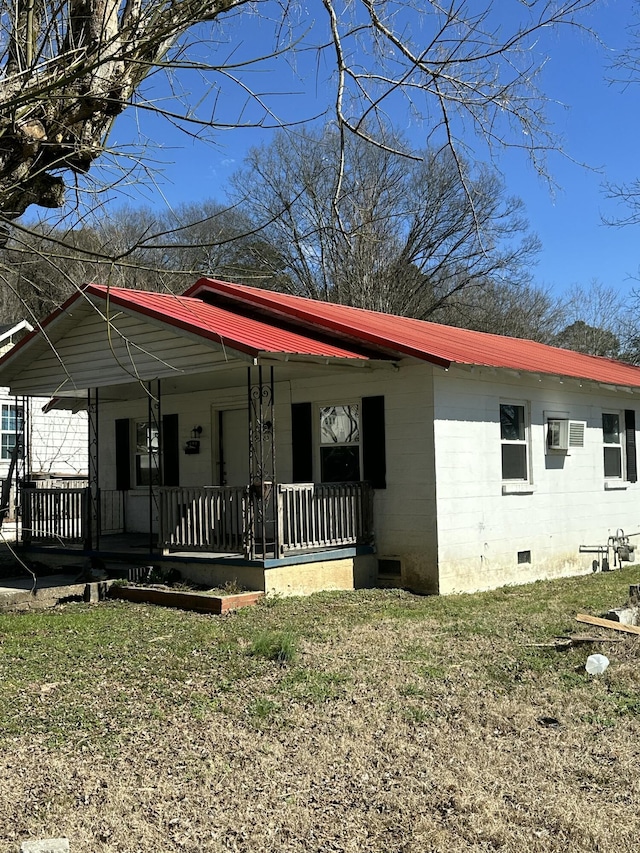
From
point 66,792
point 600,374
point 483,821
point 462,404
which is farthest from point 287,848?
point 600,374

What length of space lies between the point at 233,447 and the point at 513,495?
465cm

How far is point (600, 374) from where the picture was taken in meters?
16.4

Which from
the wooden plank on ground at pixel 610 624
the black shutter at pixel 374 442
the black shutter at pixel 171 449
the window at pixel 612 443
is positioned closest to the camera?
the wooden plank on ground at pixel 610 624

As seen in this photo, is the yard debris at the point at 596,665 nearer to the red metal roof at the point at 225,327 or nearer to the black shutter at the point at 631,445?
the red metal roof at the point at 225,327

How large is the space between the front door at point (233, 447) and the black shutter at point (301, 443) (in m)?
1.23

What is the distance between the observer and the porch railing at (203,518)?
452 inches

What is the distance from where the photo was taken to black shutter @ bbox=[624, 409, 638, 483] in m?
16.5

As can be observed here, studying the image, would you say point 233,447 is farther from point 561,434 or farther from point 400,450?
point 561,434

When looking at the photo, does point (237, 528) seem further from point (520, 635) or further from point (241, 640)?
point (520, 635)

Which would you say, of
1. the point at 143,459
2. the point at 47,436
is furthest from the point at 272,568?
the point at 47,436

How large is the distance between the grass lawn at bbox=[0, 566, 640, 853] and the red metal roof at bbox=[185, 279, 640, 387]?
4.11 meters

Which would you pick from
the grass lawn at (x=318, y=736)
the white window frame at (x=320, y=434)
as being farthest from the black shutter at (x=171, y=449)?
the grass lawn at (x=318, y=736)

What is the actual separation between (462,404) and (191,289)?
5332 mm

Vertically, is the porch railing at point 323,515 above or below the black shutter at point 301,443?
→ below
